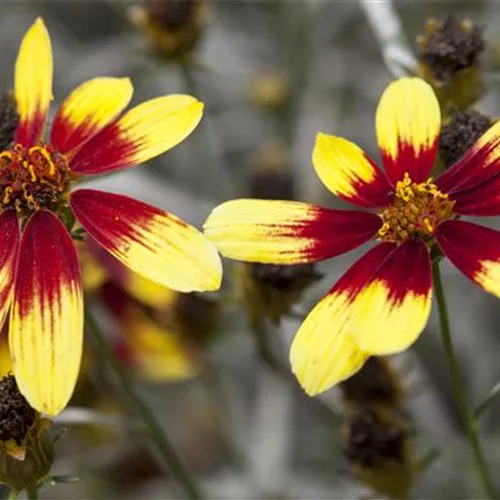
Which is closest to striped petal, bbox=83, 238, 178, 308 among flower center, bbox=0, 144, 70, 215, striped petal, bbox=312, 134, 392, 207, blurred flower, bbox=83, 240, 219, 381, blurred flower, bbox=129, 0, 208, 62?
blurred flower, bbox=83, 240, 219, 381

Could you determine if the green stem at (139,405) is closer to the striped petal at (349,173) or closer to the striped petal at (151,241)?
the striped petal at (151,241)

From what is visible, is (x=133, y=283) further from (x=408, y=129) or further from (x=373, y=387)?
(x=408, y=129)

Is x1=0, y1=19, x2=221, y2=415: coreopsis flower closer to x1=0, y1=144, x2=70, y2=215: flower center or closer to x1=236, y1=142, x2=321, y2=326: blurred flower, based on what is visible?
x1=0, y1=144, x2=70, y2=215: flower center

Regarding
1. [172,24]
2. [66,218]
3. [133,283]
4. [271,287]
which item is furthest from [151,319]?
[66,218]

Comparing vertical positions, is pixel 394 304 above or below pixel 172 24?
below

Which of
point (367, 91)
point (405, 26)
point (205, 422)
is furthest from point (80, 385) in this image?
point (405, 26)

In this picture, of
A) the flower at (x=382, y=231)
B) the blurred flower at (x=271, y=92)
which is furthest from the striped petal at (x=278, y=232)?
the blurred flower at (x=271, y=92)
